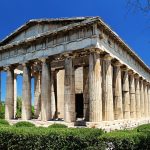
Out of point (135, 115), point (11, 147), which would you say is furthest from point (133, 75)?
point (11, 147)

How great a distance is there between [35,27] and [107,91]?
8297mm

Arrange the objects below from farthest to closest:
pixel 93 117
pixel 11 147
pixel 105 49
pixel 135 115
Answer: pixel 135 115 < pixel 105 49 < pixel 93 117 < pixel 11 147

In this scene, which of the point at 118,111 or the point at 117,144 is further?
the point at 118,111

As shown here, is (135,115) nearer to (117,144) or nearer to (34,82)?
(34,82)

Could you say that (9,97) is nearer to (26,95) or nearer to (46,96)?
(26,95)

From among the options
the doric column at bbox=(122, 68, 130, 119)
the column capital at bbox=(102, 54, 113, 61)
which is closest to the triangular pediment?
the column capital at bbox=(102, 54, 113, 61)

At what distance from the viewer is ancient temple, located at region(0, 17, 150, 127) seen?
1959 centimetres

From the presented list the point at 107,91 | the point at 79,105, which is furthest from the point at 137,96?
the point at 107,91

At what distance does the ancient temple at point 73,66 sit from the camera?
19.6 m

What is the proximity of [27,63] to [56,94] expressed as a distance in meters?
6.93

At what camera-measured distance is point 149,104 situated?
127 feet

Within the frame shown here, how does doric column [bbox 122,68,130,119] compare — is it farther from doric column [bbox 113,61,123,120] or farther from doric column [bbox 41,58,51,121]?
doric column [bbox 41,58,51,121]

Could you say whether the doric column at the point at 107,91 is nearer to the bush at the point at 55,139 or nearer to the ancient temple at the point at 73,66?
the ancient temple at the point at 73,66

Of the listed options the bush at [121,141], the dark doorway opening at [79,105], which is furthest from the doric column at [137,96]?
the bush at [121,141]
